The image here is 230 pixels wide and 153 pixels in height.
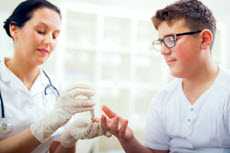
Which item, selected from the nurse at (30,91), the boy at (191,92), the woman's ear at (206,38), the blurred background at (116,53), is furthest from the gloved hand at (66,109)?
the blurred background at (116,53)

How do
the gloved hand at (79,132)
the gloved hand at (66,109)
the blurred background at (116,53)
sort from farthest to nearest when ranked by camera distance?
the blurred background at (116,53), the gloved hand at (79,132), the gloved hand at (66,109)

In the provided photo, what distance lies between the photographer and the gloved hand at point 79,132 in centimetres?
123

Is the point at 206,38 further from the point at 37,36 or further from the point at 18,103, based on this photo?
the point at 18,103

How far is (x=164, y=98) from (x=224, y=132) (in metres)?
0.30

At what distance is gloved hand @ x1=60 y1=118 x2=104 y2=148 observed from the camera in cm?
123

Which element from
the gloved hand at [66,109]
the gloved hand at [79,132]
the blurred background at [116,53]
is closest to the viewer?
the gloved hand at [66,109]

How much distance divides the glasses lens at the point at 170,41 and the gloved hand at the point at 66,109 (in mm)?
355

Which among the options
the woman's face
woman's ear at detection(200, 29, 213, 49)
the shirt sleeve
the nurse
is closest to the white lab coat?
the nurse

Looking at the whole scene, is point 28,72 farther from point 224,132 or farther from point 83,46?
point 224,132

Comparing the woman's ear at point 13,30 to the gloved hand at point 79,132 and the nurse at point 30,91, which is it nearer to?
the nurse at point 30,91

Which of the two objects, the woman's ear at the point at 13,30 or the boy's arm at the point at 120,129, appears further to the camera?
the woman's ear at the point at 13,30

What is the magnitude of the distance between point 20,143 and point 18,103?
0.18 metres

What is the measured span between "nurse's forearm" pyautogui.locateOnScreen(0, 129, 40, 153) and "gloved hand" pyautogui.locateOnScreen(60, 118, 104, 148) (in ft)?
0.45

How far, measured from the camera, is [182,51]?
120 cm
